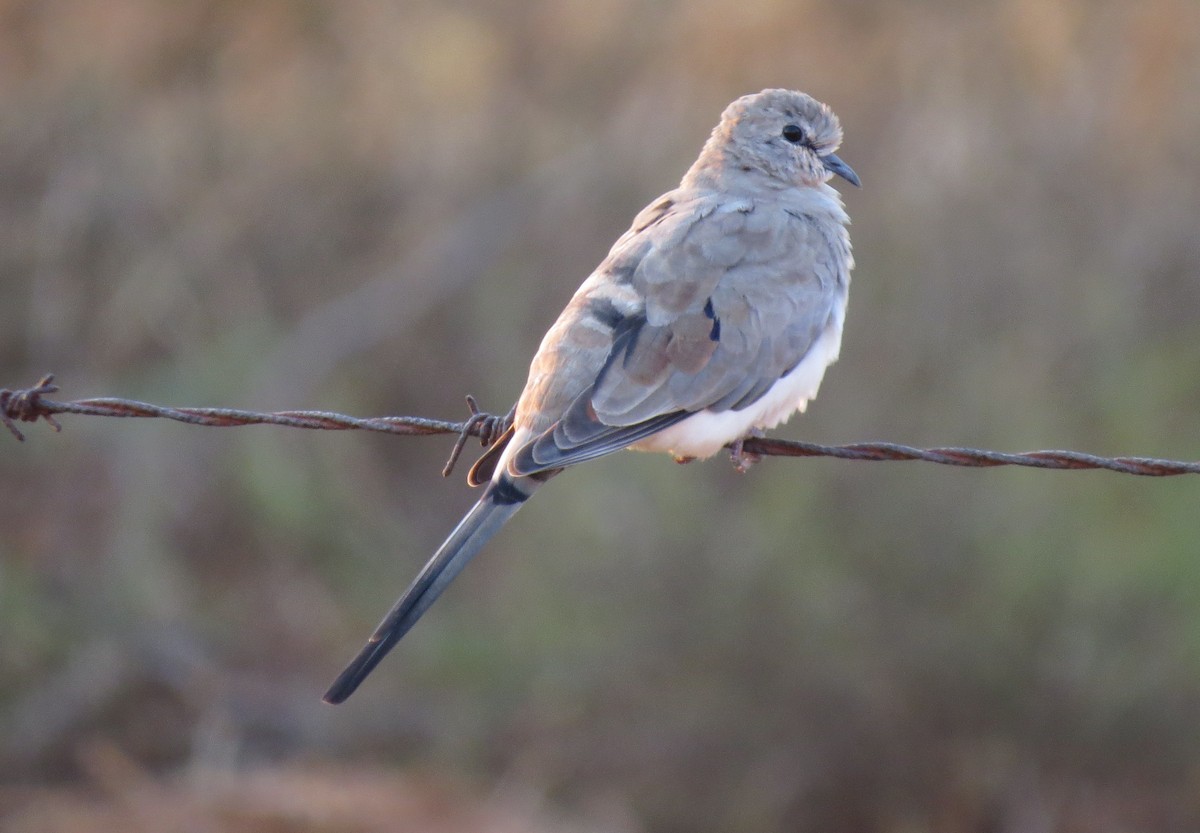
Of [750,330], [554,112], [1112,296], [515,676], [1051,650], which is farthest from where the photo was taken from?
[554,112]

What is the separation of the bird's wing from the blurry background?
2367mm

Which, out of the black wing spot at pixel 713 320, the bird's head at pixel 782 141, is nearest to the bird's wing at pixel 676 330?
the black wing spot at pixel 713 320

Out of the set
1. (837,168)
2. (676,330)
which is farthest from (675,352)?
(837,168)

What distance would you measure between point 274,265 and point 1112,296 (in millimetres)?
5906

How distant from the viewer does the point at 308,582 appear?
9.59m

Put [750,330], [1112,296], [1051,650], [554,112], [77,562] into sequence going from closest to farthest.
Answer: [750,330] < [1051,650] < [1112,296] < [77,562] < [554,112]

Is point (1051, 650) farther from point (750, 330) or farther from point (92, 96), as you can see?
point (92, 96)

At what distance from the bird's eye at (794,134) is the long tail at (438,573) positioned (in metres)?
2.09

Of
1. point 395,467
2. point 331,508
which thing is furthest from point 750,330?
point 395,467

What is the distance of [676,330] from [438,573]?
109 cm

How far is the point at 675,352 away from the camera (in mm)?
4246

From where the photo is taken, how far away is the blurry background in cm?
682

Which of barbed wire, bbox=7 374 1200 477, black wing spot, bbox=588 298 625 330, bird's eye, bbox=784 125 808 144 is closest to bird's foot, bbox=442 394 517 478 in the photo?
barbed wire, bbox=7 374 1200 477

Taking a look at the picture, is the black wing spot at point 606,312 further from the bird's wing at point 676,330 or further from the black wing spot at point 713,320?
the black wing spot at point 713,320
